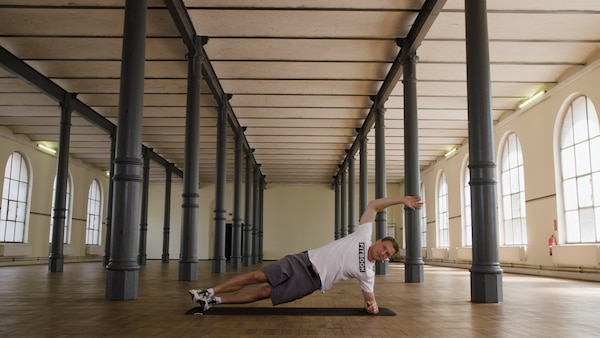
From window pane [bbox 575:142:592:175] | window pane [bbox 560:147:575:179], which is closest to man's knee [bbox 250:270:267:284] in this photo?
window pane [bbox 575:142:592:175]

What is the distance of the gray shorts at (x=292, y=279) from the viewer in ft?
18.8

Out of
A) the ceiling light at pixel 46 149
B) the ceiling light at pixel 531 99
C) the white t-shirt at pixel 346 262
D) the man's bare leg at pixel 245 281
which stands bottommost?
the man's bare leg at pixel 245 281

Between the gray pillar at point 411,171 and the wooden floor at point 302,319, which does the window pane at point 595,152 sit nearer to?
the gray pillar at point 411,171

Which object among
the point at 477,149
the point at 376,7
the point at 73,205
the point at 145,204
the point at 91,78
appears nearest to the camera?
the point at 477,149

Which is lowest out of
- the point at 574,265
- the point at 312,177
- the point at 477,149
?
the point at 574,265

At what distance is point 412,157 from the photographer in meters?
12.3

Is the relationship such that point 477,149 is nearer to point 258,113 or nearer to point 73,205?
point 258,113

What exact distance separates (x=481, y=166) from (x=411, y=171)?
450 centimetres

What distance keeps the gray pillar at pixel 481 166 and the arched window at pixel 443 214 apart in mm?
20434

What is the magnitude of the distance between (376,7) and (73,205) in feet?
77.0

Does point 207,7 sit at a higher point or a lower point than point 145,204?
higher

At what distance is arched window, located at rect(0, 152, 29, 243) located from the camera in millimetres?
22547

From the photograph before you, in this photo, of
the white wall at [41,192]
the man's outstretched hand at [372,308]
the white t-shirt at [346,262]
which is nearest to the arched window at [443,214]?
the white wall at [41,192]

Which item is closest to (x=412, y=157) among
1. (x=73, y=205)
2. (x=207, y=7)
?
(x=207, y=7)
